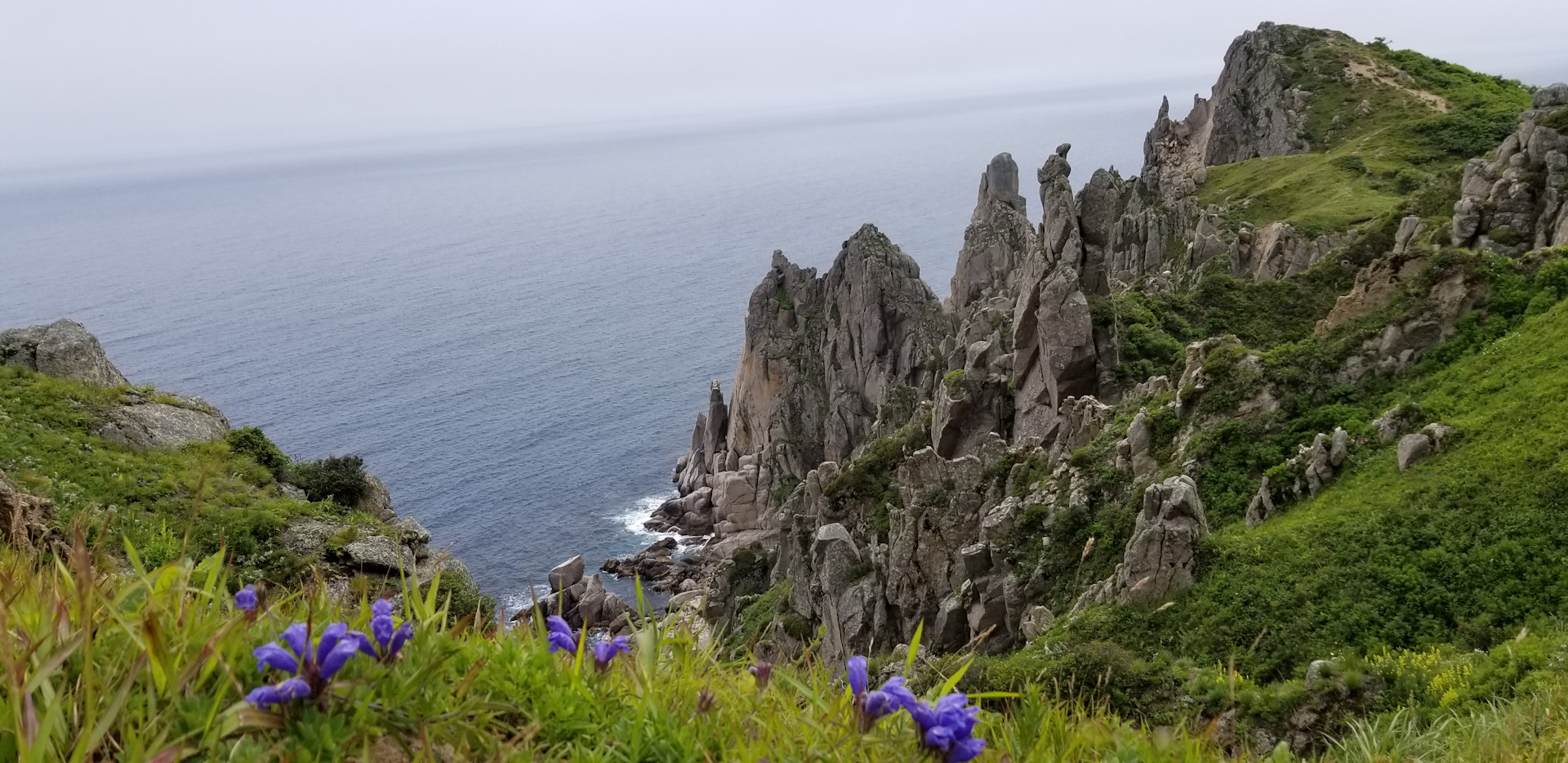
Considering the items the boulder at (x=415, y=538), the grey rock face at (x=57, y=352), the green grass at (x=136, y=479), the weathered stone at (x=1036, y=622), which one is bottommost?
the weathered stone at (x=1036, y=622)

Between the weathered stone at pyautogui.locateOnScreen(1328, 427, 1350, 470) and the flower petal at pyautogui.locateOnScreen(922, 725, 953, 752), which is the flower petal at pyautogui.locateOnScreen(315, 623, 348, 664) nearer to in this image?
the flower petal at pyautogui.locateOnScreen(922, 725, 953, 752)

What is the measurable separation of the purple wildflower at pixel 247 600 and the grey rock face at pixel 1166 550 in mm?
21330

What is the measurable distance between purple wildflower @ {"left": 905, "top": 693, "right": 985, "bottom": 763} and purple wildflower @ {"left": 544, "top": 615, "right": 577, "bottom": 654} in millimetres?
1938

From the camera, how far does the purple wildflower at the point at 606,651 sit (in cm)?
521

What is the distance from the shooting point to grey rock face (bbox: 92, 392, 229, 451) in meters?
26.5

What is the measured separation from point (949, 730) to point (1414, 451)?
77.9ft

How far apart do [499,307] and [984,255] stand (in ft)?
313

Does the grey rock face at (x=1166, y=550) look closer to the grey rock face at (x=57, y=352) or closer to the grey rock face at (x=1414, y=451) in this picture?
the grey rock face at (x=1414, y=451)

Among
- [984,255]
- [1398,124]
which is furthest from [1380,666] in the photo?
[984,255]

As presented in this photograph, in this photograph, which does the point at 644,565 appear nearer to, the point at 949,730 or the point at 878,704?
the point at 878,704

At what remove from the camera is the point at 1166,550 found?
23.3 meters

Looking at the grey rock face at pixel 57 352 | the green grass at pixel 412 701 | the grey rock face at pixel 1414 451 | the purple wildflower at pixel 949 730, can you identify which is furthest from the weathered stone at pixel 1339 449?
the grey rock face at pixel 57 352

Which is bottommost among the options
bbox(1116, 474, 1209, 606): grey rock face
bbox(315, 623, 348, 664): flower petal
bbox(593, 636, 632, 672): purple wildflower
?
bbox(1116, 474, 1209, 606): grey rock face

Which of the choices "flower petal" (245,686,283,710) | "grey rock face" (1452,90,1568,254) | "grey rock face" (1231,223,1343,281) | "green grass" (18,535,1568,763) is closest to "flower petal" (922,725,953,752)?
"green grass" (18,535,1568,763)
